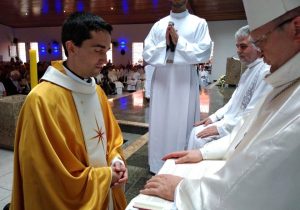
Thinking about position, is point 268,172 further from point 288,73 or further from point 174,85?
point 174,85

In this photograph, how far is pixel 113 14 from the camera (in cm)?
1655

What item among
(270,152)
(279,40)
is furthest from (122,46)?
(270,152)

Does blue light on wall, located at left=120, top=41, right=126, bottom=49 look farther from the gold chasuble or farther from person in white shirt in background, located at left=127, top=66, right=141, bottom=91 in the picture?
the gold chasuble

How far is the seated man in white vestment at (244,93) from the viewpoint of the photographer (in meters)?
2.39

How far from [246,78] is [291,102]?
1.95 m

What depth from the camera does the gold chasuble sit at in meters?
1.44

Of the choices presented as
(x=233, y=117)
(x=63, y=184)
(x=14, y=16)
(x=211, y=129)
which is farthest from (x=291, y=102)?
(x=14, y=16)

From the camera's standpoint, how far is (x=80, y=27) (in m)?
1.59

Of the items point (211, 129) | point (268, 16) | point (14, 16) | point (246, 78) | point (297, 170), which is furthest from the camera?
point (14, 16)

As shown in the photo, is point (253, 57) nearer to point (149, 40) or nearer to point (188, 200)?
point (149, 40)

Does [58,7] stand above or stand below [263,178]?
above

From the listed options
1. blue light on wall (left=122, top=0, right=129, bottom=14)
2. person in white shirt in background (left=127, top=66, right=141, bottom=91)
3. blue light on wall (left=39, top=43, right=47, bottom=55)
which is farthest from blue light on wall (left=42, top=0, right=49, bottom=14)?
person in white shirt in background (left=127, top=66, right=141, bottom=91)

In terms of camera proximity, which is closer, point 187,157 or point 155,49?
point 187,157

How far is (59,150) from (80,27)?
0.70m
